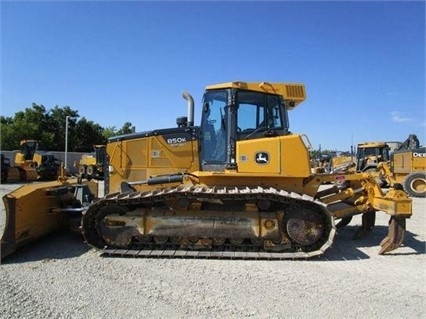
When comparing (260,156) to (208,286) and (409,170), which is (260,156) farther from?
(409,170)

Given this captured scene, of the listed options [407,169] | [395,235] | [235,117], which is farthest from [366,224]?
[407,169]

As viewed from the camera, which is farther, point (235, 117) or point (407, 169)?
point (407, 169)

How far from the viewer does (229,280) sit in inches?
219

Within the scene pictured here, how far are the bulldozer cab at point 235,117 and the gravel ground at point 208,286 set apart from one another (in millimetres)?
2132

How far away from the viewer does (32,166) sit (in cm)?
2945

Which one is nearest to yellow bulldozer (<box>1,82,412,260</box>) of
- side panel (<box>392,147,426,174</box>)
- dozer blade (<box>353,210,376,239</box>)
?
dozer blade (<box>353,210,376,239</box>)

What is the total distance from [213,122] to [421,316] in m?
4.73

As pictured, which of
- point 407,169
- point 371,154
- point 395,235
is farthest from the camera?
point 371,154

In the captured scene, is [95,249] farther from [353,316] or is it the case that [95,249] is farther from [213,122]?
[353,316]

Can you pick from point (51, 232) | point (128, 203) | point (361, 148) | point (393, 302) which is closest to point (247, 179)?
point (128, 203)

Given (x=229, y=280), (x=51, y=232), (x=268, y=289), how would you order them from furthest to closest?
(x=51, y=232) → (x=229, y=280) → (x=268, y=289)

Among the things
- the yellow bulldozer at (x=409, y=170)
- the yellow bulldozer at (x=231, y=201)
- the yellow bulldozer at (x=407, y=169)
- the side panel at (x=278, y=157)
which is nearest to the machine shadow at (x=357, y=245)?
the yellow bulldozer at (x=231, y=201)

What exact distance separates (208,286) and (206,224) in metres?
1.82

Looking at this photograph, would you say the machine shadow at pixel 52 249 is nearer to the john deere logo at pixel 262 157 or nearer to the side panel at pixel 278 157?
the side panel at pixel 278 157
